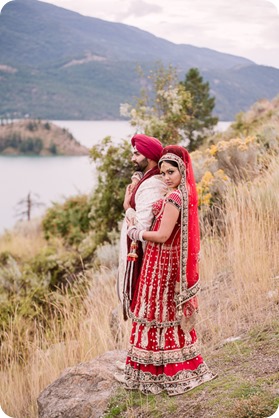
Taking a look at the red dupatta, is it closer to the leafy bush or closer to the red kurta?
the red kurta

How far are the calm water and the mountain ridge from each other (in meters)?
1.42

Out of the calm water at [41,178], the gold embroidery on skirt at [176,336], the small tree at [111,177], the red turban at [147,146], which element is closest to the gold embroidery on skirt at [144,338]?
the gold embroidery on skirt at [176,336]

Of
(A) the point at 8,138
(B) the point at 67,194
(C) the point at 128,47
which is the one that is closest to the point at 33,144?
(A) the point at 8,138

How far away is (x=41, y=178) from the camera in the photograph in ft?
65.2

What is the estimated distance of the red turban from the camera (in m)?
3.54

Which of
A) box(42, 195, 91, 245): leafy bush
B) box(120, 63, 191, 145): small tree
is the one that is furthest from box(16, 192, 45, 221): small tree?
box(120, 63, 191, 145): small tree

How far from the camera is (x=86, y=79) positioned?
26531mm

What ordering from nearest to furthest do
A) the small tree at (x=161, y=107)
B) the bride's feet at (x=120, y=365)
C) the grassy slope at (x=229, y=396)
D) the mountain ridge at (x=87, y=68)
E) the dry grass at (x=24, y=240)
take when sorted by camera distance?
the grassy slope at (x=229, y=396) < the bride's feet at (x=120, y=365) < the small tree at (x=161, y=107) < the dry grass at (x=24, y=240) < the mountain ridge at (x=87, y=68)

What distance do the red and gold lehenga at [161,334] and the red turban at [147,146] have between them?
29cm

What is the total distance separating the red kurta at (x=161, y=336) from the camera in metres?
3.48

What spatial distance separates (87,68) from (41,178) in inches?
279

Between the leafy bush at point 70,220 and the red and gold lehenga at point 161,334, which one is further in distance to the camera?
the leafy bush at point 70,220

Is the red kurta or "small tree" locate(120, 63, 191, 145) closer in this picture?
the red kurta

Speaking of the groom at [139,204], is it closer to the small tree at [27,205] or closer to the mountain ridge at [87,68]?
the mountain ridge at [87,68]
